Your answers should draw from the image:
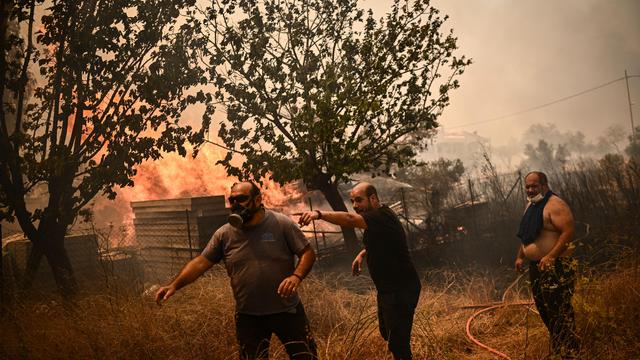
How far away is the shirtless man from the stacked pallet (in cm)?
824

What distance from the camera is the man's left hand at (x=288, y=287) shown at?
331cm

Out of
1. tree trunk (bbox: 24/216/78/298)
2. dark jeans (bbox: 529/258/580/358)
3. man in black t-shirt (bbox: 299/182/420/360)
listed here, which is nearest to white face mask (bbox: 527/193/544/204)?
dark jeans (bbox: 529/258/580/358)

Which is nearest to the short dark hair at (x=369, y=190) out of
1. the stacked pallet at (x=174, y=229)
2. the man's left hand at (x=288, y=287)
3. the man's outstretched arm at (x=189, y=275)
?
the man's left hand at (x=288, y=287)

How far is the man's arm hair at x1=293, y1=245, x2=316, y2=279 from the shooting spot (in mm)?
3484

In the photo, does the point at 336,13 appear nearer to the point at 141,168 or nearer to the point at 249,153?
the point at 249,153

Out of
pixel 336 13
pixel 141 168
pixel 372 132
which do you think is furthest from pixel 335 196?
pixel 141 168

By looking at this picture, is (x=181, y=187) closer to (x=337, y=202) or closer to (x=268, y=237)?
(x=337, y=202)

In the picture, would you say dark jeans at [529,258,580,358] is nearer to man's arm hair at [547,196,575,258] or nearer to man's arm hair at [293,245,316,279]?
man's arm hair at [547,196,575,258]

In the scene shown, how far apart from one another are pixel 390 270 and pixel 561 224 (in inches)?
69.5

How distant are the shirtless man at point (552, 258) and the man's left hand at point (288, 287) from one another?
229cm

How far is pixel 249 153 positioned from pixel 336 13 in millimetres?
3706

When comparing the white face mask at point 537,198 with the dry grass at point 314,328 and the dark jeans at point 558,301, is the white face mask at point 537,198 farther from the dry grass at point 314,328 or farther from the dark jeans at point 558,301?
the dry grass at point 314,328

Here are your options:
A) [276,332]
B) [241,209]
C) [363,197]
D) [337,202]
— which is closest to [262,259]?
[241,209]

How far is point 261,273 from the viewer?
3564 millimetres
